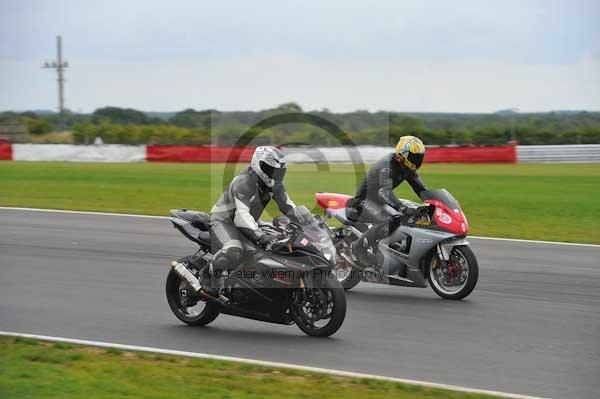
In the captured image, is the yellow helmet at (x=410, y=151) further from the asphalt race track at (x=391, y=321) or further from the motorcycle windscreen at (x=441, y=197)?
the asphalt race track at (x=391, y=321)

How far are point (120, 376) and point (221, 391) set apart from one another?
0.94m

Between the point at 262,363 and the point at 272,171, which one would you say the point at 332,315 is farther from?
the point at 272,171

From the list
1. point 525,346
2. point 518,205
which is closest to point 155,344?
point 525,346

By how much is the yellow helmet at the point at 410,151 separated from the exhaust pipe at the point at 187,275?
11.0 ft

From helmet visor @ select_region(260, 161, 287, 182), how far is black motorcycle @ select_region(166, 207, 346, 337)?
389 millimetres

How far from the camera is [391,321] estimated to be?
9266mm

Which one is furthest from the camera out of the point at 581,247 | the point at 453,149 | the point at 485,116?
the point at 485,116

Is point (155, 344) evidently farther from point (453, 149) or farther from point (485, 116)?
point (485, 116)

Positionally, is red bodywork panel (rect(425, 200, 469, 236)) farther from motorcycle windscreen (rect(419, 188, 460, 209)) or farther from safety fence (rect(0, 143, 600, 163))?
safety fence (rect(0, 143, 600, 163))

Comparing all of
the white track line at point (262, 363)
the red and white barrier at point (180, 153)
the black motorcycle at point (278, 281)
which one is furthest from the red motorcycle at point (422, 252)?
the red and white barrier at point (180, 153)

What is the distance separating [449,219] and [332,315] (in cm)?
292

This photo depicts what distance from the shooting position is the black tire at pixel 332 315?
8.12 m

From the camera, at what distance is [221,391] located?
21.4 ft

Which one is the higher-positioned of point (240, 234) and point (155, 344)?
point (240, 234)
